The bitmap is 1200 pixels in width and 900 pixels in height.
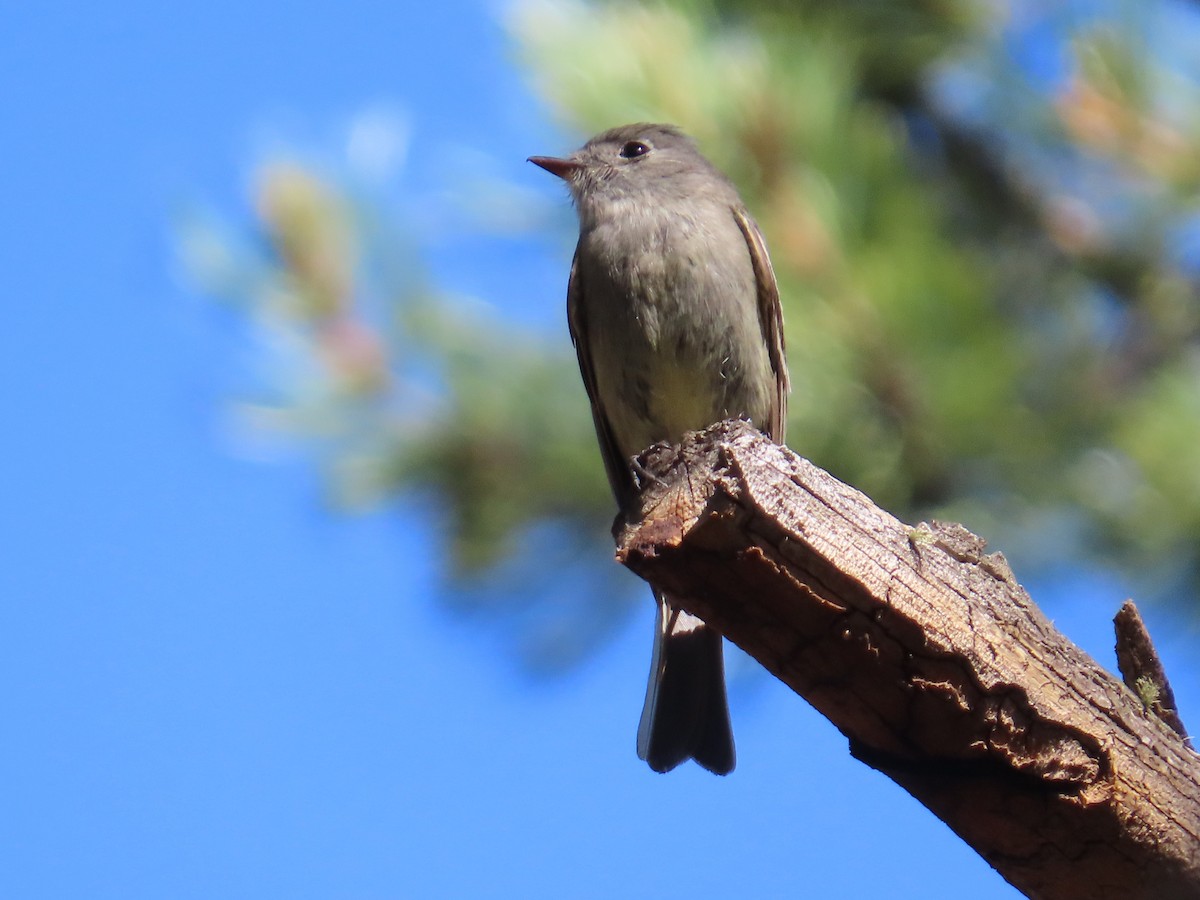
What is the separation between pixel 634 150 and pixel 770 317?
753 mm

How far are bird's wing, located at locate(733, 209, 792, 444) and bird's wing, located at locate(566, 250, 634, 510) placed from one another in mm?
388

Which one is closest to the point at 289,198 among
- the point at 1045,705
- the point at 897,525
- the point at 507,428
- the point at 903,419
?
the point at 507,428

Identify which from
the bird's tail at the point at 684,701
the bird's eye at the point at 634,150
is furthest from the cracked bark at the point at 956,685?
the bird's eye at the point at 634,150

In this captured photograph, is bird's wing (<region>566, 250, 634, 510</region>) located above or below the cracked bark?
above

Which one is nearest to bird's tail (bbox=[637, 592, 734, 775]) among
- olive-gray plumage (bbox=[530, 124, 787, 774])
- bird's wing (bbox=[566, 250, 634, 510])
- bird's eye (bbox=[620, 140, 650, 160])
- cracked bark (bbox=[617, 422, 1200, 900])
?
olive-gray plumage (bbox=[530, 124, 787, 774])

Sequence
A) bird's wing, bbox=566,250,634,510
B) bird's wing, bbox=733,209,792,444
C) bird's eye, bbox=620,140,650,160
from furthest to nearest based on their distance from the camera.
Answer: bird's eye, bbox=620,140,650,160, bird's wing, bbox=566,250,634,510, bird's wing, bbox=733,209,792,444

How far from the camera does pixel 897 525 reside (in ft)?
6.97

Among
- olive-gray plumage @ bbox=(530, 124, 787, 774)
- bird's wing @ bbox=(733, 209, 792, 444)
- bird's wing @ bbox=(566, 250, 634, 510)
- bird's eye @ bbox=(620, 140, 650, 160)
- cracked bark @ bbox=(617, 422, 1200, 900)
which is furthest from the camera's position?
bird's eye @ bbox=(620, 140, 650, 160)

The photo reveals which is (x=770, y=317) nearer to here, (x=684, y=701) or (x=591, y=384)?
(x=591, y=384)

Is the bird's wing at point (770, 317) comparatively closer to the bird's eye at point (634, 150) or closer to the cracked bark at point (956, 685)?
the bird's eye at point (634, 150)

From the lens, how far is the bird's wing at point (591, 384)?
3629mm

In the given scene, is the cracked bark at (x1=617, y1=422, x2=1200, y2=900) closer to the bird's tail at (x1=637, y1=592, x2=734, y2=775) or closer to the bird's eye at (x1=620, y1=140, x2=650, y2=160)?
the bird's tail at (x1=637, y1=592, x2=734, y2=775)

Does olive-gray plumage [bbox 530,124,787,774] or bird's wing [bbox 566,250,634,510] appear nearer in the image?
bird's wing [bbox 566,250,634,510]

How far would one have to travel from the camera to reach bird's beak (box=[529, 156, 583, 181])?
4062 millimetres
